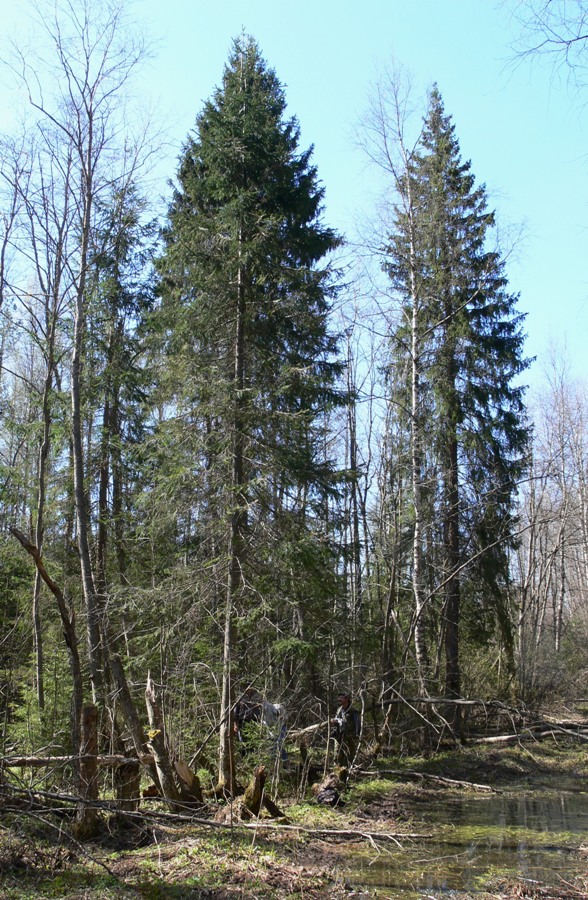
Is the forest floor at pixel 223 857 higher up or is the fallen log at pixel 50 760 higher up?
the fallen log at pixel 50 760

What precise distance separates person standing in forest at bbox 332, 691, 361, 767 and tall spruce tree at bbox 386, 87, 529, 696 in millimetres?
4333

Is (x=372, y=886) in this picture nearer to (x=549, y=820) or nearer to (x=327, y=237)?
(x=549, y=820)

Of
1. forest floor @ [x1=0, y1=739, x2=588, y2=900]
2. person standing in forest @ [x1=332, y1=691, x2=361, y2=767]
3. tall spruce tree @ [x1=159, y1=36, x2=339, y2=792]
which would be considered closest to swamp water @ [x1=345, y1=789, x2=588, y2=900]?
forest floor @ [x1=0, y1=739, x2=588, y2=900]

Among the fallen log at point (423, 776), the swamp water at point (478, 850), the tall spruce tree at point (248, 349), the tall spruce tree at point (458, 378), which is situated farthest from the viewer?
the tall spruce tree at point (458, 378)

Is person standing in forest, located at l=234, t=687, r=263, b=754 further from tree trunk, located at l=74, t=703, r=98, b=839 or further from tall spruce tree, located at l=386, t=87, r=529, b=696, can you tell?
tall spruce tree, located at l=386, t=87, r=529, b=696

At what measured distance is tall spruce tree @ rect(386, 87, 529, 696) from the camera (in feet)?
57.7

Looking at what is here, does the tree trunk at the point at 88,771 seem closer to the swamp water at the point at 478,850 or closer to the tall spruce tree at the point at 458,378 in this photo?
the swamp water at the point at 478,850

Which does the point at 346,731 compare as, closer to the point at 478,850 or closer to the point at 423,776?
the point at 423,776

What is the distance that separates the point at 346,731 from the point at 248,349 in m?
7.52

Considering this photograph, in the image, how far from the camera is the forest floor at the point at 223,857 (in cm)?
662

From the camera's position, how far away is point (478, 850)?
9000 mm

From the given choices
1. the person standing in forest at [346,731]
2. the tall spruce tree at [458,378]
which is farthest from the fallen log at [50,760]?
the tall spruce tree at [458,378]

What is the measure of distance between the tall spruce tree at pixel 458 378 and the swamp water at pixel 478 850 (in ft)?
18.3

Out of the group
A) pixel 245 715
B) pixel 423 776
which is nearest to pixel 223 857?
pixel 245 715
